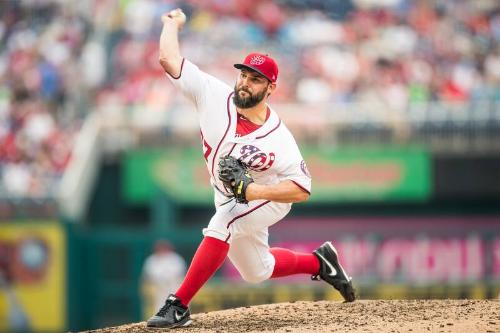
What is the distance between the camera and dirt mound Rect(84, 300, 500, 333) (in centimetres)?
649

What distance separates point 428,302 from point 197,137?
7.24 metres

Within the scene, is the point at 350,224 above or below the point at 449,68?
below

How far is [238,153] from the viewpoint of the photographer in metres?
6.57

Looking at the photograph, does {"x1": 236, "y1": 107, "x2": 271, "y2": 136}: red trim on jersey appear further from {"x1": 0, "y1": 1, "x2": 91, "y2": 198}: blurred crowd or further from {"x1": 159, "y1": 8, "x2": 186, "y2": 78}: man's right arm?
{"x1": 0, "y1": 1, "x2": 91, "y2": 198}: blurred crowd

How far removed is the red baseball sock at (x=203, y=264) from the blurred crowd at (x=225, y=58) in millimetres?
7865

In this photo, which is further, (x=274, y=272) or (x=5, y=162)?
(x=5, y=162)

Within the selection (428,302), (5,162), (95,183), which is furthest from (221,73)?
(428,302)

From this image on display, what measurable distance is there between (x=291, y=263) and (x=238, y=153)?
1069 mm

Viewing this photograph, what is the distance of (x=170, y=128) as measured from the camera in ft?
47.7

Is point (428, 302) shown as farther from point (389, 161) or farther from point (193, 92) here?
point (389, 161)

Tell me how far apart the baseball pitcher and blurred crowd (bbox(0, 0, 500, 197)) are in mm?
→ 7864

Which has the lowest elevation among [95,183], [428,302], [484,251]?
[428,302]

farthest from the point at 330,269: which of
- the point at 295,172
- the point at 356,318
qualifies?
the point at 295,172

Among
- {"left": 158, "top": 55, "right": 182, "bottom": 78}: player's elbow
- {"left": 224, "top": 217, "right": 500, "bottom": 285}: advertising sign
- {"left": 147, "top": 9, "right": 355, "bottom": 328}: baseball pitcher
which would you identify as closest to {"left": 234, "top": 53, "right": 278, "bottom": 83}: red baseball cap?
{"left": 147, "top": 9, "right": 355, "bottom": 328}: baseball pitcher
